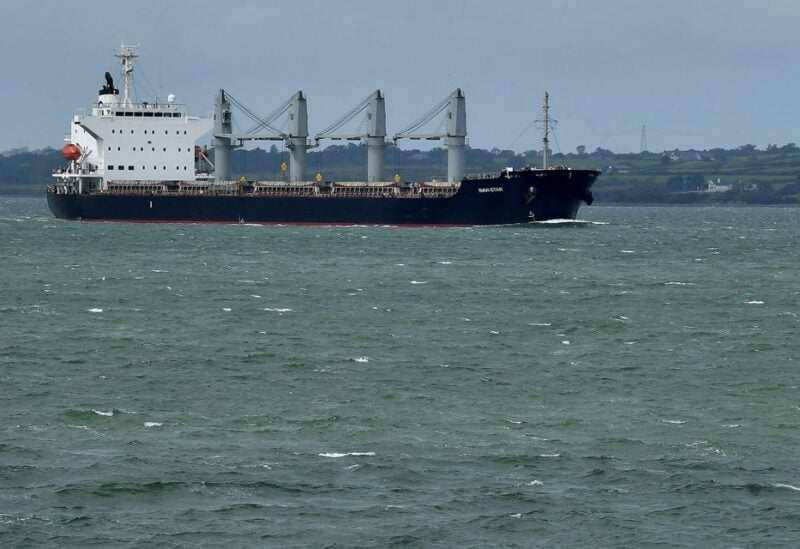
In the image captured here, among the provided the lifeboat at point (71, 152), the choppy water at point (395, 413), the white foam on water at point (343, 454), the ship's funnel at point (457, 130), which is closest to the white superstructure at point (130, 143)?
the lifeboat at point (71, 152)

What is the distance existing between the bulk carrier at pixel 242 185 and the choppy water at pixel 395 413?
49659 millimetres

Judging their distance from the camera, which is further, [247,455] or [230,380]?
[230,380]

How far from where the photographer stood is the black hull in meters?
112

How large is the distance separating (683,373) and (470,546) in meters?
16.4

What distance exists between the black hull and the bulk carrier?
3.3 inches

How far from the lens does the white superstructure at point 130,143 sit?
125 m

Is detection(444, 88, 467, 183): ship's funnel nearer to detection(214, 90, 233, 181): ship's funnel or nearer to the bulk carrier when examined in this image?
the bulk carrier

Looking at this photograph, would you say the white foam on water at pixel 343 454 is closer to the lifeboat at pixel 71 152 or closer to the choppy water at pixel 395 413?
the choppy water at pixel 395 413

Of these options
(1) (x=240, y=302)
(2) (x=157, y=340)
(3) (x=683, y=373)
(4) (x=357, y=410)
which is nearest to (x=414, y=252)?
(1) (x=240, y=302)

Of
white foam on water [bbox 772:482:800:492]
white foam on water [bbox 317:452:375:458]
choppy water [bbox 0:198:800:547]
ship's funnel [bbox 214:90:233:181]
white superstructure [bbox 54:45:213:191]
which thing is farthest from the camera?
ship's funnel [bbox 214:90:233:181]

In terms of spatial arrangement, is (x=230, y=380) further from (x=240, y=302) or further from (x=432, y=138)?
(x=432, y=138)

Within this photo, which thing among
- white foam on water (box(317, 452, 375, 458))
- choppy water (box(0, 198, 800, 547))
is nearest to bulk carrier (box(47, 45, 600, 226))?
choppy water (box(0, 198, 800, 547))

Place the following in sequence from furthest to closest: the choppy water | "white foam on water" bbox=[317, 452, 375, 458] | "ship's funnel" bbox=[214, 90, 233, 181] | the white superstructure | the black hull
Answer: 1. "ship's funnel" bbox=[214, 90, 233, 181]
2. the white superstructure
3. the black hull
4. "white foam on water" bbox=[317, 452, 375, 458]
5. the choppy water

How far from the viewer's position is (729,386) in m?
35.4
